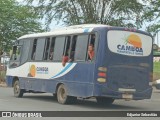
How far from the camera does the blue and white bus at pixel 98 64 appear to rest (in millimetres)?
18922

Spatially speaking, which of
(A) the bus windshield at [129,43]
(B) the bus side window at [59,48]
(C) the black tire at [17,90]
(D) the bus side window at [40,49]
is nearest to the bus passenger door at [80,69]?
(B) the bus side window at [59,48]

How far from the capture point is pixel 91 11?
1612 inches

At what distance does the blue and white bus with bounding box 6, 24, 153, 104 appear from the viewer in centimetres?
1892

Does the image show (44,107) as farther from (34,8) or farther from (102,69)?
(34,8)

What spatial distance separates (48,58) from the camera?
22125 millimetres

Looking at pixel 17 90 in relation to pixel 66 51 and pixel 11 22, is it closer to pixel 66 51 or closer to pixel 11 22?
pixel 66 51

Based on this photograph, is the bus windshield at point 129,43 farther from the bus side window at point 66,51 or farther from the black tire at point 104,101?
the black tire at point 104,101

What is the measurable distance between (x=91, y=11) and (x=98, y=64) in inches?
883

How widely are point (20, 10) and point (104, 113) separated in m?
32.2

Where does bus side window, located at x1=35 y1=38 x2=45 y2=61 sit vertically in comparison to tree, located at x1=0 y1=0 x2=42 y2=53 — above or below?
below

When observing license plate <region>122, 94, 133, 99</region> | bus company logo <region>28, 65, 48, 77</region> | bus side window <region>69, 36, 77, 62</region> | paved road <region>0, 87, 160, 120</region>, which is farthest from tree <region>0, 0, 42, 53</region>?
license plate <region>122, 94, 133, 99</region>

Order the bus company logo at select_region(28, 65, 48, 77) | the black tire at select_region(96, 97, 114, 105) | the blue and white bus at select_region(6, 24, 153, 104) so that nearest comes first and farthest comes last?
the blue and white bus at select_region(6, 24, 153, 104) → the black tire at select_region(96, 97, 114, 105) → the bus company logo at select_region(28, 65, 48, 77)

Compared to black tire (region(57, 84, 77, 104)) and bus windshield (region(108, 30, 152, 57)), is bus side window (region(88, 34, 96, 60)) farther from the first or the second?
black tire (region(57, 84, 77, 104))

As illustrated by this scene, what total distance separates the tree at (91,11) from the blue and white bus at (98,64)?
18979mm
